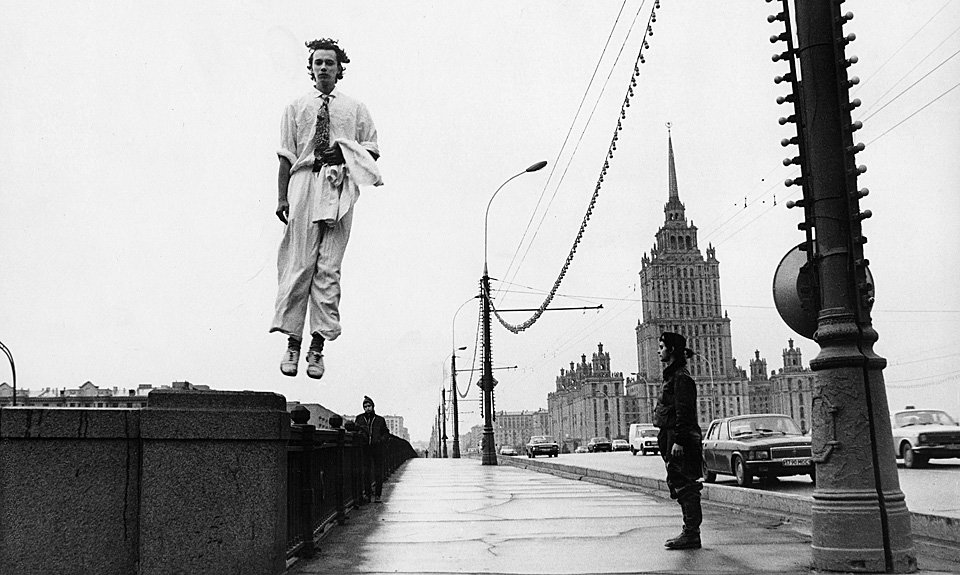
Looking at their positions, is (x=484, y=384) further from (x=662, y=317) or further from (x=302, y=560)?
(x=662, y=317)

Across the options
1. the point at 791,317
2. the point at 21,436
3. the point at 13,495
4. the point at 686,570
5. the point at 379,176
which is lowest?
the point at 686,570

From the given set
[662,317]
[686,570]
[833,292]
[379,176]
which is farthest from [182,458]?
[662,317]

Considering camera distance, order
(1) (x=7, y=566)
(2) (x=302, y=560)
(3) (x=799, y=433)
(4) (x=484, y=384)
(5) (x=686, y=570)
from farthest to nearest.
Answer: (4) (x=484, y=384) → (3) (x=799, y=433) → (2) (x=302, y=560) → (5) (x=686, y=570) → (1) (x=7, y=566)

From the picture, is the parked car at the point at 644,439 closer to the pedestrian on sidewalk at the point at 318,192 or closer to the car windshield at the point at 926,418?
the car windshield at the point at 926,418

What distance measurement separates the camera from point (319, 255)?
441cm

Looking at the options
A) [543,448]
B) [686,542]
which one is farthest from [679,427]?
[543,448]

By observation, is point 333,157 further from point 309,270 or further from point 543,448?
point 543,448

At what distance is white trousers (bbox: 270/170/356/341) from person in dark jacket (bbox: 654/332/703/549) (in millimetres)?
3375

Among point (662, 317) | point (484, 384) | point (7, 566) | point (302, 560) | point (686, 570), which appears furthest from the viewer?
point (662, 317)

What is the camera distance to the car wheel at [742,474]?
1759 centimetres

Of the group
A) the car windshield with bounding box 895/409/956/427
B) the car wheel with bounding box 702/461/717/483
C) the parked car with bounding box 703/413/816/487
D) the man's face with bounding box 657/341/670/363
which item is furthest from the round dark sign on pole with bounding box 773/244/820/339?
the car windshield with bounding box 895/409/956/427

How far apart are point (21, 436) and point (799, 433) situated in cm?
1699

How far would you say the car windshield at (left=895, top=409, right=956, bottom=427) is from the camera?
2323 cm

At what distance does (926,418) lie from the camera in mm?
23422
